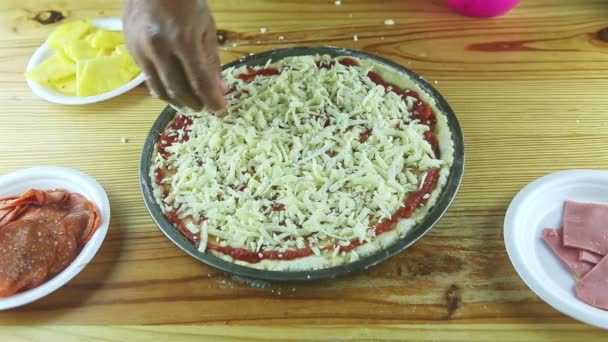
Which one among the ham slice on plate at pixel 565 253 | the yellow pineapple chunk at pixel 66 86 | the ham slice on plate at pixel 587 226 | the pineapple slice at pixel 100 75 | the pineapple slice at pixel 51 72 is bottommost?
the yellow pineapple chunk at pixel 66 86

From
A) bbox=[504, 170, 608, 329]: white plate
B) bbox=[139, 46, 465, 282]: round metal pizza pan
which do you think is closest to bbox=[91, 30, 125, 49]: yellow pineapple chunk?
bbox=[139, 46, 465, 282]: round metal pizza pan

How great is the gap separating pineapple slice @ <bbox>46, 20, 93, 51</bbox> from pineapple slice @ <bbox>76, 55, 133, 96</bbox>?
0.17 m

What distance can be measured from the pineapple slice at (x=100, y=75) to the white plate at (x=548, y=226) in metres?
1.39

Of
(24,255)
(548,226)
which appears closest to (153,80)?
(24,255)

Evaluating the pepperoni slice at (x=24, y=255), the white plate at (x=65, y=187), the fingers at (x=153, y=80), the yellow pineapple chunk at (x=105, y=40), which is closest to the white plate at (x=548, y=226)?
the fingers at (x=153, y=80)

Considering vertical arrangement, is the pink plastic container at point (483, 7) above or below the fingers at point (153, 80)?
above

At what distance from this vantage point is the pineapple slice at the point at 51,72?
1987 mm

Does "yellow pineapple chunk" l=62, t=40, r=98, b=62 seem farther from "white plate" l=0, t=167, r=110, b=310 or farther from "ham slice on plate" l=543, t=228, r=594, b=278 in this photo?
"ham slice on plate" l=543, t=228, r=594, b=278

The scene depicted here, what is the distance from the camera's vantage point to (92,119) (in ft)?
6.32

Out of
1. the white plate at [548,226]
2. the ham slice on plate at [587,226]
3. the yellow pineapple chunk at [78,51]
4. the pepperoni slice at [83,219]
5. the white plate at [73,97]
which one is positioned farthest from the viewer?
the yellow pineapple chunk at [78,51]

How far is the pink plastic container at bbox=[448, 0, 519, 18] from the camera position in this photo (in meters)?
2.02

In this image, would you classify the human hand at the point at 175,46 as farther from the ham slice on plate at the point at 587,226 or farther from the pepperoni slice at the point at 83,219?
the ham slice on plate at the point at 587,226

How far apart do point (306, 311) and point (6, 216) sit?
0.88 metres

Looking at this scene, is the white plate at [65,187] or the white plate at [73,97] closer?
the white plate at [65,187]
